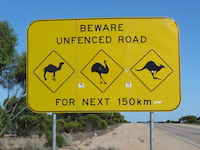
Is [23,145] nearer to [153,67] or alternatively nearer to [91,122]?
[153,67]

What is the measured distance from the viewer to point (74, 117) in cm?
5688

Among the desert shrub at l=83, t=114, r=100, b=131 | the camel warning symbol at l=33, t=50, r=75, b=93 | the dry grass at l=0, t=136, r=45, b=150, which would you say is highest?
the camel warning symbol at l=33, t=50, r=75, b=93

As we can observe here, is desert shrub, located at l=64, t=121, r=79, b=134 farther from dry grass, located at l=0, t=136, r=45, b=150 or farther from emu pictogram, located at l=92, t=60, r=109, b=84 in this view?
emu pictogram, located at l=92, t=60, r=109, b=84

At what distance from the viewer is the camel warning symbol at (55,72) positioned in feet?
15.2

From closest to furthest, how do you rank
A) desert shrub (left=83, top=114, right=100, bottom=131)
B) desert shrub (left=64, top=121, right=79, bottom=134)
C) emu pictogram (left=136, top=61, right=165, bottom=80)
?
emu pictogram (left=136, top=61, right=165, bottom=80) → desert shrub (left=64, top=121, right=79, bottom=134) → desert shrub (left=83, top=114, right=100, bottom=131)

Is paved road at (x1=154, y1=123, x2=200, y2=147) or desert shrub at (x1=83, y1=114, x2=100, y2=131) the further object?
desert shrub at (x1=83, y1=114, x2=100, y2=131)

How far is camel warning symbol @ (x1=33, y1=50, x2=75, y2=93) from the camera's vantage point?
15.2 ft

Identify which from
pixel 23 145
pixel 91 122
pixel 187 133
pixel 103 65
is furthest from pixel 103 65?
pixel 91 122

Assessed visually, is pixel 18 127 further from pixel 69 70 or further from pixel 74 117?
pixel 69 70

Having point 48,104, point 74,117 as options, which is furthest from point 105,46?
point 74,117

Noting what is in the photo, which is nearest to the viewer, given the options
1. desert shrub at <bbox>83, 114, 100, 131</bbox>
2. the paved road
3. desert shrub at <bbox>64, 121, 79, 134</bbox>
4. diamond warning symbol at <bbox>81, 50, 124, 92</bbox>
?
diamond warning symbol at <bbox>81, 50, 124, 92</bbox>

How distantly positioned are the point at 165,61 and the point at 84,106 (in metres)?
1.30

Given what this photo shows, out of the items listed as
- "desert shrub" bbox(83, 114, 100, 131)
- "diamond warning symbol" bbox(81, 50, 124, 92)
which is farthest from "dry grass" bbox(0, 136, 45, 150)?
"desert shrub" bbox(83, 114, 100, 131)

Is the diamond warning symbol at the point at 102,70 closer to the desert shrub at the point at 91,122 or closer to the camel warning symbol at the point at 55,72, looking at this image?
the camel warning symbol at the point at 55,72
